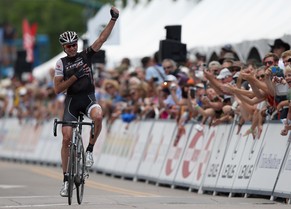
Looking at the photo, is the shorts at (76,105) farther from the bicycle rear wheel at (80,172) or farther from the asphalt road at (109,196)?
the asphalt road at (109,196)

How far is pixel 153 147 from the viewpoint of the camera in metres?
24.1

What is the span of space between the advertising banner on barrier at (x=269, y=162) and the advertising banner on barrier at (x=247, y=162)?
132mm

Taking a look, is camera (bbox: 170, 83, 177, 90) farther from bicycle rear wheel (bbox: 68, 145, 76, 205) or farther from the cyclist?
bicycle rear wheel (bbox: 68, 145, 76, 205)

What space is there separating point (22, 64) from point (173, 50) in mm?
17255

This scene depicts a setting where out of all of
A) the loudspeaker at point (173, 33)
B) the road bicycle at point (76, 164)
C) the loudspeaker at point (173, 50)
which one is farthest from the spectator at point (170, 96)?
the road bicycle at point (76, 164)

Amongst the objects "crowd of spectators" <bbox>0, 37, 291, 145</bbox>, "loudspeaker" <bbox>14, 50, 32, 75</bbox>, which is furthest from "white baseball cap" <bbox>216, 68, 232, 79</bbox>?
"loudspeaker" <bbox>14, 50, 32, 75</bbox>

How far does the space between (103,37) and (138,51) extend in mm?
16779

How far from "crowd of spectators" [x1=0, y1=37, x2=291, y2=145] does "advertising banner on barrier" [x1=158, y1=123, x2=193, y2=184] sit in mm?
151

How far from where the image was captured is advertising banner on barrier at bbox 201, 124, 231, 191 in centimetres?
2009

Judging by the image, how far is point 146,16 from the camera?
3838 centimetres

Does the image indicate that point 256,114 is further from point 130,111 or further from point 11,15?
point 11,15

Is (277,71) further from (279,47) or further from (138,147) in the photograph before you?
(138,147)

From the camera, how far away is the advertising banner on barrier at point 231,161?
1938 cm

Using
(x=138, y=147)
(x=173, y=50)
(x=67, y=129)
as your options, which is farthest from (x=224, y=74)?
(x=138, y=147)
